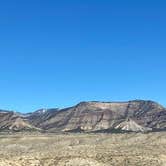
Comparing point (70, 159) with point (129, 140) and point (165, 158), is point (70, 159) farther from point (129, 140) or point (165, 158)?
point (129, 140)

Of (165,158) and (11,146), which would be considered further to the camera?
(11,146)

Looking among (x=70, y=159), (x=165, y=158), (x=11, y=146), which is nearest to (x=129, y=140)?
(x=11, y=146)

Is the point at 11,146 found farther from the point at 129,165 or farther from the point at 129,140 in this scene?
the point at 129,165

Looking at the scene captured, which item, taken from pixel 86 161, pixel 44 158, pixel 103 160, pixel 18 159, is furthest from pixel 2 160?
pixel 103 160

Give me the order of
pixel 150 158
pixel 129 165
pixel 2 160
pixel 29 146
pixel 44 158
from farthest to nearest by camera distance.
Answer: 1. pixel 29 146
2. pixel 150 158
3. pixel 129 165
4. pixel 44 158
5. pixel 2 160

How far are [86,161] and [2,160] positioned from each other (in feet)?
43.5

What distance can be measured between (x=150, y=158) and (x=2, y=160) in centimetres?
2601

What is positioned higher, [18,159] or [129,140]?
[129,140]

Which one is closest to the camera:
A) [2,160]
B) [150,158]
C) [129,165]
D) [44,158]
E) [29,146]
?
[2,160]

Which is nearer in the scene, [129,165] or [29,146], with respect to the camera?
[129,165]

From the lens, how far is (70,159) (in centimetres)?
7444

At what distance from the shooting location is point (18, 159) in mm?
69500

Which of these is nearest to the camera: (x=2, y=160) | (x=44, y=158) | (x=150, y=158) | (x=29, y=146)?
(x=2, y=160)

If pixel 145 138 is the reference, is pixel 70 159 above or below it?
below
